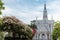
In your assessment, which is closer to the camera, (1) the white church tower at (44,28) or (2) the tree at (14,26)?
(2) the tree at (14,26)

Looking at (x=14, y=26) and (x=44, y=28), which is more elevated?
(x=14, y=26)

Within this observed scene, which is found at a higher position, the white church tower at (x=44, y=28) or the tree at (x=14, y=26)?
the tree at (x=14, y=26)

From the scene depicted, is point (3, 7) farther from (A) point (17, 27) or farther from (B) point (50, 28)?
(B) point (50, 28)

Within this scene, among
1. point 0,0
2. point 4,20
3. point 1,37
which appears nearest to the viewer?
point 0,0

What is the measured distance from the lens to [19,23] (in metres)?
30.9

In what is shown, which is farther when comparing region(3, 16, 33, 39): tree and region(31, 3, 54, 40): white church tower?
region(31, 3, 54, 40): white church tower

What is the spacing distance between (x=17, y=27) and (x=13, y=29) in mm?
633

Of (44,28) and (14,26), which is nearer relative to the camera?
(14,26)

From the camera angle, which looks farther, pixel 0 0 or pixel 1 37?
pixel 1 37

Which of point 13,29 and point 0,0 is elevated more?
point 0,0

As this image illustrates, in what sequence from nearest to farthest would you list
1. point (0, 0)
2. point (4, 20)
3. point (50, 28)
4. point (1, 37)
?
1. point (0, 0)
2. point (1, 37)
3. point (4, 20)
4. point (50, 28)

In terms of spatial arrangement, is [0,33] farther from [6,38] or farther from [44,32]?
[44,32]

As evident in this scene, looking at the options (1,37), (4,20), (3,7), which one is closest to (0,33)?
(1,37)

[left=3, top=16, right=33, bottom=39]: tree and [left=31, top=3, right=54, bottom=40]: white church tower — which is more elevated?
[left=3, top=16, right=33, bottom=39]: tree
